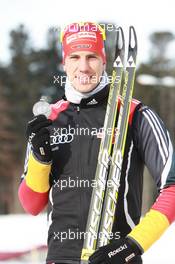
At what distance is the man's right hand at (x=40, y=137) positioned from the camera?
2.90 metres

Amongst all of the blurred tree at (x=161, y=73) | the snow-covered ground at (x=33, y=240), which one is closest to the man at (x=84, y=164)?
the snow-covered ground at (x=33, y=240)

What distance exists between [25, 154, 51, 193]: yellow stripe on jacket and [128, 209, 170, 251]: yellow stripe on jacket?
0.48 meters

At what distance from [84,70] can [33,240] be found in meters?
5.93

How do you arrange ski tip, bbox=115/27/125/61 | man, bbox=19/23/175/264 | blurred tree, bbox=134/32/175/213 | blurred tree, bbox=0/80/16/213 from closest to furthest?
1. man, bbox=19/23/175/264
2. ski tip, bbox=115/27/125/61
3. blurred tree, bbox=134/32/175/213
4. blurred tree, bbox=0/80/16/213

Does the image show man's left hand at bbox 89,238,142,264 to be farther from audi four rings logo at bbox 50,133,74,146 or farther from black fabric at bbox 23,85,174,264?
audi four rings logo at bbox 50,133,74,146

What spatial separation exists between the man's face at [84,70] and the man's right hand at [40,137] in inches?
9.5

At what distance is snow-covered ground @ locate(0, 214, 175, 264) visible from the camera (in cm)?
738

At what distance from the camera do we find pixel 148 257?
742 centimetres

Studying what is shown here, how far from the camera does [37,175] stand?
9.68 feet

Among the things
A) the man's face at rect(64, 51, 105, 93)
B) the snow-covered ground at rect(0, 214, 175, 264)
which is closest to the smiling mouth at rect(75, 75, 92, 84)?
the man's face at rect(64, 51, 105, 93)

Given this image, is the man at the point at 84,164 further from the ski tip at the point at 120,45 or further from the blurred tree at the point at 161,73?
the blurred tree at the point at 161,73

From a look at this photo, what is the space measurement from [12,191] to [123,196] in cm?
3635

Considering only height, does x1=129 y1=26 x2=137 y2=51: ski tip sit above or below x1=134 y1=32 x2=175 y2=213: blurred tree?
above

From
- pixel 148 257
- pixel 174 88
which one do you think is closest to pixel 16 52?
pixel 174 88
